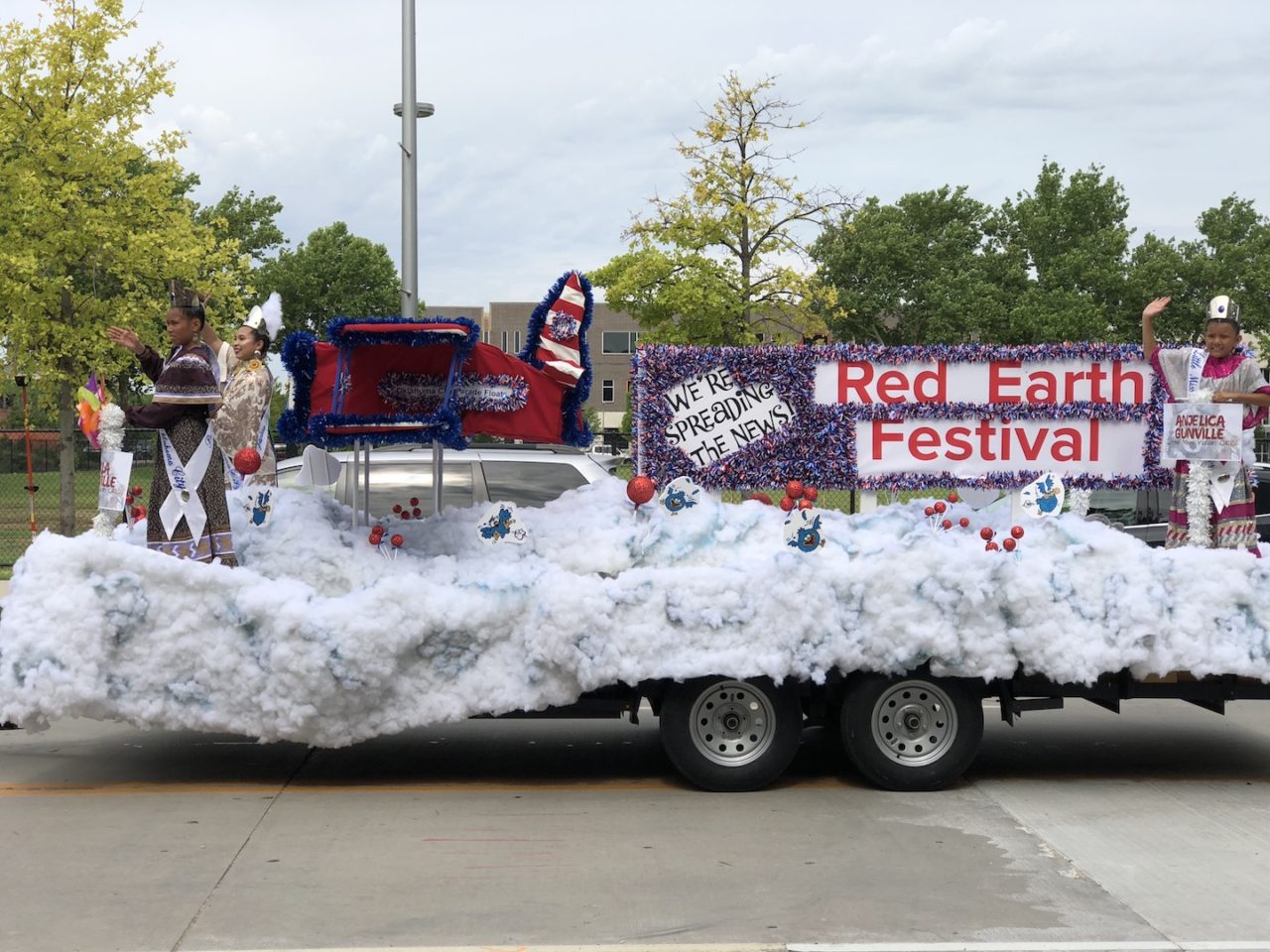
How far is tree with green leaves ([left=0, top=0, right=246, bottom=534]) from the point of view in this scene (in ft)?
60.5

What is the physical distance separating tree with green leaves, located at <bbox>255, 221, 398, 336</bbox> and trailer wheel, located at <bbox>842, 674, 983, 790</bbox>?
46868 mm

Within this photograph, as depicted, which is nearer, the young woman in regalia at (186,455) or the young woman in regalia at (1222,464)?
the young woman in regalia at (186,455)

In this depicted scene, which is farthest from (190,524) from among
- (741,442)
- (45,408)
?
(45,408)

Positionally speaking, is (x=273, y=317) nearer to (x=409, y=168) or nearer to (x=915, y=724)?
(x=915, y=724)

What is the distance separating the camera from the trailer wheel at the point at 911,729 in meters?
7.11

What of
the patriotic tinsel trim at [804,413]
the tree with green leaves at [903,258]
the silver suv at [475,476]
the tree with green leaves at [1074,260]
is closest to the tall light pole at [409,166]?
the silver suv at [475,476]

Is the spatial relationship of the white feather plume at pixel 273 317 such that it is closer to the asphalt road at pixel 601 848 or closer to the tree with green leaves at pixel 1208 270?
the asphalt road at pixel 601 848

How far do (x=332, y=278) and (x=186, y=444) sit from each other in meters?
47.6

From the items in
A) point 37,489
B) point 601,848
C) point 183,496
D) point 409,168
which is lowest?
point 601,848

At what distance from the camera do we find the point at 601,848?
6.26 metres

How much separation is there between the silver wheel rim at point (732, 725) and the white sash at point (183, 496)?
263cm

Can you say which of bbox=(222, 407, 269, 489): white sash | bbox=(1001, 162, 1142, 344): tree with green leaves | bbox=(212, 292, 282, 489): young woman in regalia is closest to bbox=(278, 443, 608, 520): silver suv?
bbox=(222, 407, 269, 489): white sash

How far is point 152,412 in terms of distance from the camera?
24.2 ft

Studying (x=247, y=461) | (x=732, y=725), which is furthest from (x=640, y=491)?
(x=247, y=461)
